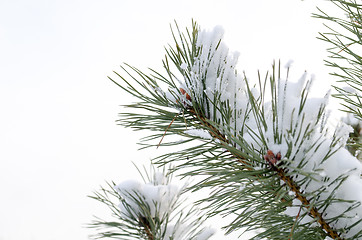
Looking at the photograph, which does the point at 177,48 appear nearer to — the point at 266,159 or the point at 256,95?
the point at 256,95

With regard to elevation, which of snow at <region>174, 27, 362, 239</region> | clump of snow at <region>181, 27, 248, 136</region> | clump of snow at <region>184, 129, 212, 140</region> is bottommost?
snow at <region>174, 27, 362, 239</region>

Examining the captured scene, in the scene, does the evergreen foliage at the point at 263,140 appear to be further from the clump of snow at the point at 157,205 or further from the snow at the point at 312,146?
the clump of snow at the point at 157,205

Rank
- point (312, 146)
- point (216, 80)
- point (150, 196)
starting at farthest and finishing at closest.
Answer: point (150, 196) → point (216, 80) → point (312, 146)

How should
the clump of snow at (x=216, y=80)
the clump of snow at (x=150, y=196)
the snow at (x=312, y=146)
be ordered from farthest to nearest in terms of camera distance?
the clump of snow at (x=150, y=196) < the clump of snow at (x=216, y=80) < the snow at (x=312, y=146)

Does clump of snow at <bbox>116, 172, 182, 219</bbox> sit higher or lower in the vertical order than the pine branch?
higher

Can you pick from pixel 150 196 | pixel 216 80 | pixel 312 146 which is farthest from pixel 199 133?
Answer: pixel 150 196

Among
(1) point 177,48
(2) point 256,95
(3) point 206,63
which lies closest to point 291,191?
(2) point 256,95

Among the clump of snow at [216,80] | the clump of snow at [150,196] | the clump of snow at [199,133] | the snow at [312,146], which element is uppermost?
the clump of snow at [150,196]

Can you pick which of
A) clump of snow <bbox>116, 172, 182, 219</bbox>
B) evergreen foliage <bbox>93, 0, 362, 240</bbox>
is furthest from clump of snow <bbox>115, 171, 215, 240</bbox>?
evergreen foliage <bbox>93, 0, 362, 240</bbox>

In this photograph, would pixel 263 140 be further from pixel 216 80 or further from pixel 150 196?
pixel 150 196

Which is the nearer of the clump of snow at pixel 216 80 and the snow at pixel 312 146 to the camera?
the snow at pixel 312 146

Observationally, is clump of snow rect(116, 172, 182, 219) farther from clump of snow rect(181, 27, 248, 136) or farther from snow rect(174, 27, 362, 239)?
snow rect(174, 27, 362, 239)

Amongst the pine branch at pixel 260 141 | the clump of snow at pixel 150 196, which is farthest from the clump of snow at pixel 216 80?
the clump of snow at pixel 150 196

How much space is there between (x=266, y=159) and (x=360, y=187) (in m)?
0.22
